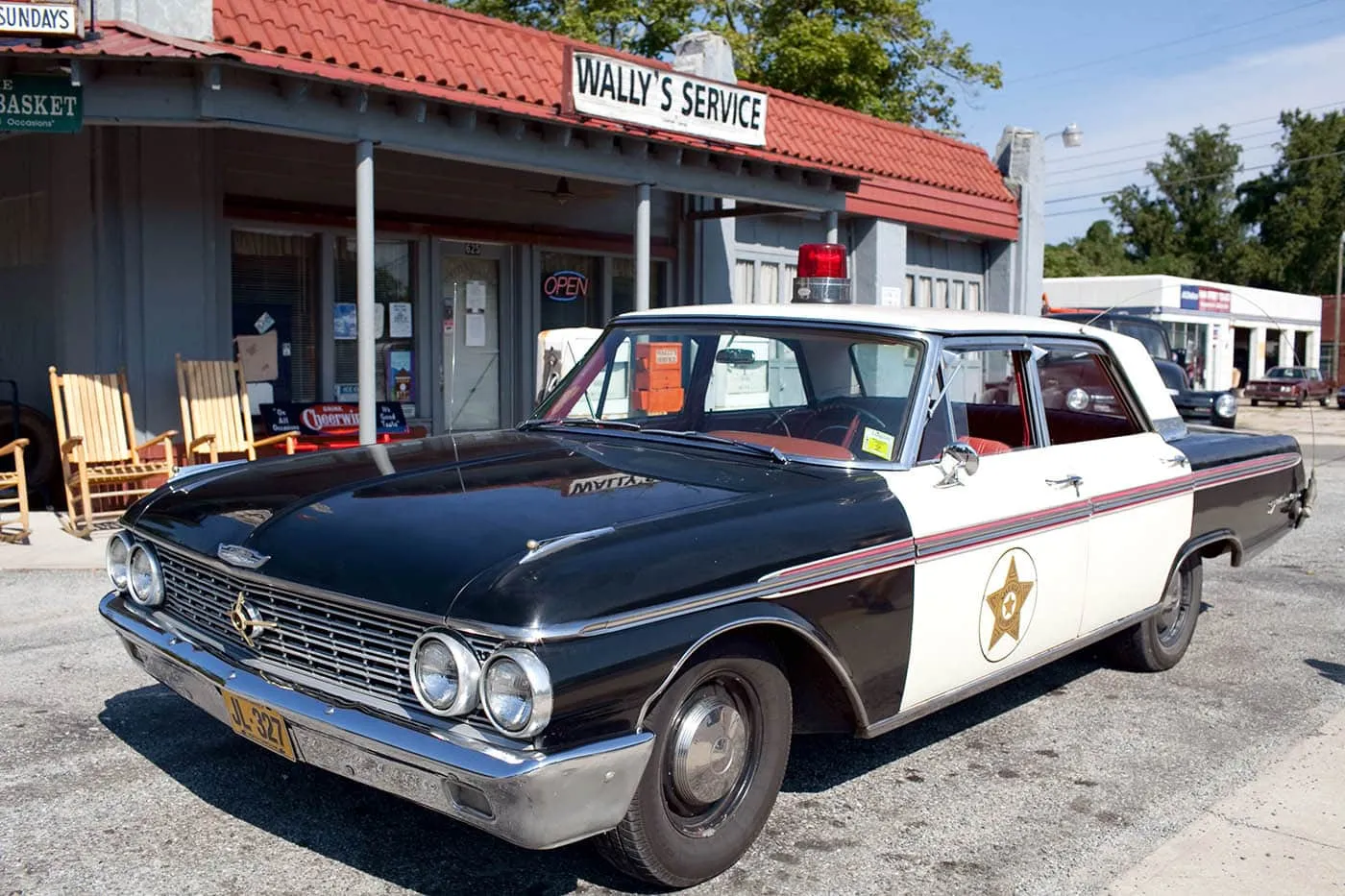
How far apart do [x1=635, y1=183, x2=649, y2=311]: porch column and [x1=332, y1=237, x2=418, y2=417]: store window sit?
2345 millimetres

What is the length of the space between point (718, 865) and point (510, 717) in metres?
0.89

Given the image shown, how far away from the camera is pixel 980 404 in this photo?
5223 millimetres

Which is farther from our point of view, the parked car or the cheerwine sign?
the parked car

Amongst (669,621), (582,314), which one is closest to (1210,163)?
(582,314)

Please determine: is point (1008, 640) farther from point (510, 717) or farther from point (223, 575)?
point (223, 575)

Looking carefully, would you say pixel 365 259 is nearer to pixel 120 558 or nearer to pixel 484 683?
pixel 120 558

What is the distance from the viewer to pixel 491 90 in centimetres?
1036

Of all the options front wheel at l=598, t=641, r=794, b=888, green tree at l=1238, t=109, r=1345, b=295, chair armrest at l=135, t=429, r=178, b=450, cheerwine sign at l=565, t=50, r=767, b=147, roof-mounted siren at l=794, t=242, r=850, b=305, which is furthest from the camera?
green tree at l=1238, t=109, r=1345, b=295

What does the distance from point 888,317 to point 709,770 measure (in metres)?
1.86

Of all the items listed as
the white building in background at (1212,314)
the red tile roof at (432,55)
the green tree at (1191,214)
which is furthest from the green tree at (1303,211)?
the red tile roof at (432,55)

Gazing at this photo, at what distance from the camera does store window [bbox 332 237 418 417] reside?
1125 centimetres

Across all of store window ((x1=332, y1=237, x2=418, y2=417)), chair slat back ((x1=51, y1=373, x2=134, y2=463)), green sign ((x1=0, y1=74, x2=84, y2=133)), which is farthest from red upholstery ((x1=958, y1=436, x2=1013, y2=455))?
store window ((x1=332, y1=237, x2=418, y2=417))

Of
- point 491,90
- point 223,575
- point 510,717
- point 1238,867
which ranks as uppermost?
point 491,90

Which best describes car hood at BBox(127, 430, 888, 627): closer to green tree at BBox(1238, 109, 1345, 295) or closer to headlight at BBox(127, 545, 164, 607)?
headlight at BBox(127, 545, 164, 607)
